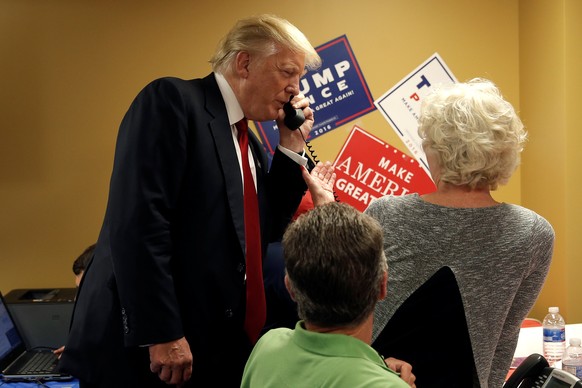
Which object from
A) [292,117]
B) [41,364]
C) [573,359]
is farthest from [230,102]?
[41,364]

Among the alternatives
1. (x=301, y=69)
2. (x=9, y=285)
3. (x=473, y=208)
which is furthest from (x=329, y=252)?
(x=9, y=285)

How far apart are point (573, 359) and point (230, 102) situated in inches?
51.2

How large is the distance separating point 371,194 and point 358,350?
106 inches

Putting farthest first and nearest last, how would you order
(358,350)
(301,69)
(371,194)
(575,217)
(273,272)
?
1. (371,194)
2. (575,217)
3. (273,272)
4. (301,69)
5. (358,350)

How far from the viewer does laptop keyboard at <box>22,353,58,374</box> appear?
2.82 meters

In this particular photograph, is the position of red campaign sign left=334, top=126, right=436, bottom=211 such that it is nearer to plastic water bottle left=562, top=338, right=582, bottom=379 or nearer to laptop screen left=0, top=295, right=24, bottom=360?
plastic water bottle left=562, top=338, right=582, bottom=379

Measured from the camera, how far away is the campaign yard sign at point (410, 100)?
382cm

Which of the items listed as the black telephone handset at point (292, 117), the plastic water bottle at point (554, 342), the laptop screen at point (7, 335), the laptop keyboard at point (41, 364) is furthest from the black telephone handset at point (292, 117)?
the laptop screen at point (7, 335)

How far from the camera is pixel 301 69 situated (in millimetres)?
1966

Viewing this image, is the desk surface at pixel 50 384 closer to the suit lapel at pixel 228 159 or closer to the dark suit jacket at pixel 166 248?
the dark suit jacket at pixel 166 248

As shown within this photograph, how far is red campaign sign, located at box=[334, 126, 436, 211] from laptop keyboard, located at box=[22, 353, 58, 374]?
1.60 meters

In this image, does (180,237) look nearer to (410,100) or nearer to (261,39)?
(261,39)

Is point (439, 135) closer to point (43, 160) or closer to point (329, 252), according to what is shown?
point (329, 252)

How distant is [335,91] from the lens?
3.79 meters
